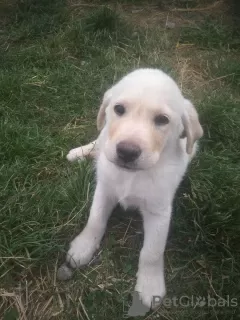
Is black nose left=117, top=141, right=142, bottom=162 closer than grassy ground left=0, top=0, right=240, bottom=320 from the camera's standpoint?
Yes

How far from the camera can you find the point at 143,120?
2.40 meters

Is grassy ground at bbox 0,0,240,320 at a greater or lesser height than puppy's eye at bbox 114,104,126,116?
lesser

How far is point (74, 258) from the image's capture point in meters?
2.88

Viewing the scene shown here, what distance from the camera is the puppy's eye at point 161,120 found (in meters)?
2.45

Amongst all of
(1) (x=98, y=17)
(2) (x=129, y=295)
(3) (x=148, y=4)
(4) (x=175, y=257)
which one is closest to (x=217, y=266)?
(4) (x=175, y=257)

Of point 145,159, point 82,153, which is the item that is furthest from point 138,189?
point 82,153

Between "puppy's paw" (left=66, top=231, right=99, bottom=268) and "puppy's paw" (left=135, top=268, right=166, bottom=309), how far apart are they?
414mm

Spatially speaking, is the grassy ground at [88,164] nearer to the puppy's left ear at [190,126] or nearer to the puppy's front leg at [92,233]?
the puppy's front leg at [92,233]

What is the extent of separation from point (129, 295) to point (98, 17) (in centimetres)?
389

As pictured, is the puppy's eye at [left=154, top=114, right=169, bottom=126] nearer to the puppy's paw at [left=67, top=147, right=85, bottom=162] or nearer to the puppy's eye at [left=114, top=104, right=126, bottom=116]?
the puppy's eye at [left=114, top=104, right=126, bottom=116]

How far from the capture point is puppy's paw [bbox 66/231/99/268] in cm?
288

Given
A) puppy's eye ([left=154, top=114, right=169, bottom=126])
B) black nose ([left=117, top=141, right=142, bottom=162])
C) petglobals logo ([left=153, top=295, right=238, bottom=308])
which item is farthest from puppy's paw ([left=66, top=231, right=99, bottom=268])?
puppy's eye ([left=154, top=114, right=169, bottom=126])

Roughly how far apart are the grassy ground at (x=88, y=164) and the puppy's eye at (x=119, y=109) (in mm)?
950

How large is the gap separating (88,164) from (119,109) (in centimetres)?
105
